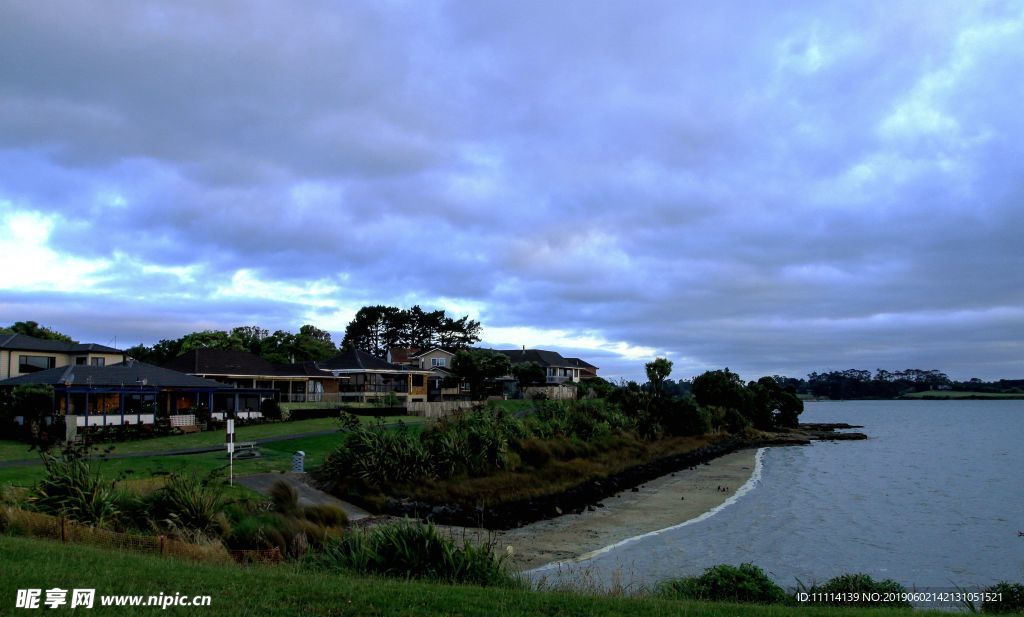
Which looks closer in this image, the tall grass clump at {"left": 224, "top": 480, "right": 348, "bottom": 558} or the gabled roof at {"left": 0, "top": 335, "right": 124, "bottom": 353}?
the tall grass clump at {"left": 224, "top": 480, "right": 348, "bottom": 558}

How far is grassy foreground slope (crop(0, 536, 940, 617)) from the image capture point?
25.0ft

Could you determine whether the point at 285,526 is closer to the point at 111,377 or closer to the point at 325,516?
the point at 325,516

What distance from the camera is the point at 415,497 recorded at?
993 inches

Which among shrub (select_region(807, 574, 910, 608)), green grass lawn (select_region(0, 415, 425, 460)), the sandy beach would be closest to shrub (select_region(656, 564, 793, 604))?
shrub (select_region(807, 574, 910, 608))

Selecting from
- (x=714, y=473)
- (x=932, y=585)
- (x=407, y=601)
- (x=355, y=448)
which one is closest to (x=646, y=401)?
(x=714, y=473)

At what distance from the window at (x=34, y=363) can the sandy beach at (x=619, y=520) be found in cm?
4381

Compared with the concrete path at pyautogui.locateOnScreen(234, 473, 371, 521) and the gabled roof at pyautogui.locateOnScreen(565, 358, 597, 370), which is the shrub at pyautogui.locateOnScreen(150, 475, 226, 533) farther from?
the gabled roof at pyautogui.locateOnScreen(565, 358, 597, 370)

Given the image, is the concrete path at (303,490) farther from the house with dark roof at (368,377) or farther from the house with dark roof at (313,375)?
the house with dark roof at (368,377)

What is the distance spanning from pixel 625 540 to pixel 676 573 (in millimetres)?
4723

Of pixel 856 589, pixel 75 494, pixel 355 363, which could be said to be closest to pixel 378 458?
pixel 75 494

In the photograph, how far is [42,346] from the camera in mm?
52500

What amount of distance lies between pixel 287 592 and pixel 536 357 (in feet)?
284

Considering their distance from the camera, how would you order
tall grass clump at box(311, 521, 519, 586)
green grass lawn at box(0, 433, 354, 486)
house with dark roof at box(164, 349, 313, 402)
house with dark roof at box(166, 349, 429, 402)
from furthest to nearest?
house with dark roof at box(166, 349, 429, 402) → house with dark roof at box(164, 349, 313, 402) → green grass lawn at box(0, 433, 354, 486) → tall grass clump at box(311, 521, 519, 586)

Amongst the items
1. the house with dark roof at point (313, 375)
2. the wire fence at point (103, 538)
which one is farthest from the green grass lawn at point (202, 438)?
the wire fence at point (103, 538)
